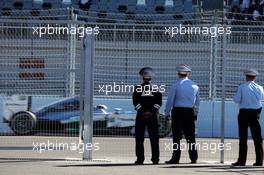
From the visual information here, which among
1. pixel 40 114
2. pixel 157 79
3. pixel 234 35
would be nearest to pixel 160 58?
Answer: pixel 157 79

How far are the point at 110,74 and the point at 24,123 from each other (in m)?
2.47

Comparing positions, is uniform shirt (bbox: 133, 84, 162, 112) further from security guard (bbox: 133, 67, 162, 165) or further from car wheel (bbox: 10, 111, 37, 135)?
car wheel (bbox: 10, 111, 37, 135)

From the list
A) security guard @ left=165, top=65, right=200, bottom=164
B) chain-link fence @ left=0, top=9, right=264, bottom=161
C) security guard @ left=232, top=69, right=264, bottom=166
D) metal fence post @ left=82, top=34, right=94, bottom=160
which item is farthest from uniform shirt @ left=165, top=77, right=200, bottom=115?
metal fence post @ left=82, top=34, right=94, bottom=160

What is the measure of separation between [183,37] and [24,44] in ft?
12.3

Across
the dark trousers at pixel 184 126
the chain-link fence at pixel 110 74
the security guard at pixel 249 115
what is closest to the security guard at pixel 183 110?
the dark trousers at pixel 184 126

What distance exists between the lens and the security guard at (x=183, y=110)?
1226 cm

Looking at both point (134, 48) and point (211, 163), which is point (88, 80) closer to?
point (211, 163)

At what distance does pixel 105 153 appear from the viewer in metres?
13.9

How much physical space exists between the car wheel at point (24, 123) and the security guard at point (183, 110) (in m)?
3.40

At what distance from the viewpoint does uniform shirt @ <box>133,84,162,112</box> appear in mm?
12250

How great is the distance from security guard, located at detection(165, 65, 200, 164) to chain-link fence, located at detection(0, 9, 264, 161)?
117 cm

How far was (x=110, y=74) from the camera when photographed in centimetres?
1645

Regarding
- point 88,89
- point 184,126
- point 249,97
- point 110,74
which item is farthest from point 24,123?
point 249,97

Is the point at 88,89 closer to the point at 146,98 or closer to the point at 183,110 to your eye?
the point at 146,98
